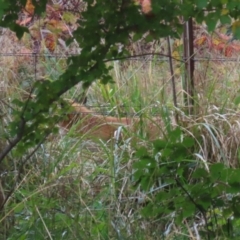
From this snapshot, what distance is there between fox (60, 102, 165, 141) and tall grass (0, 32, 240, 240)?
0.05 metres

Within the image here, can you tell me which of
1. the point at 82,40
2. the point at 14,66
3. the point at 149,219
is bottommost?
the point at 149,219

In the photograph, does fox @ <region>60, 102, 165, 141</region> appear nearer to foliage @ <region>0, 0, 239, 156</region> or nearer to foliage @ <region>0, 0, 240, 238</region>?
foliage @ <region>0, 0, 240, 238</region>

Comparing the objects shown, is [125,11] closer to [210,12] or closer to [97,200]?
[210,12]

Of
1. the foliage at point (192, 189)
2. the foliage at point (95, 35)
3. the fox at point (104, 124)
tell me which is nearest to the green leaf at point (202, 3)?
the foliage at point (95, 35)

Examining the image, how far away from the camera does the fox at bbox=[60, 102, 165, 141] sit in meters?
4.50

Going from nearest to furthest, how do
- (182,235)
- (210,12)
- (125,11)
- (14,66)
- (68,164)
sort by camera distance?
(210,12)
(125,11)
(182,235)
(68,164)
(14,66)

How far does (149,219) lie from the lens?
139 inches

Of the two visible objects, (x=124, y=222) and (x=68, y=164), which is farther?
(x=68, y=164)

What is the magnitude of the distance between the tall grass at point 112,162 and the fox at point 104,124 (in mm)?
49

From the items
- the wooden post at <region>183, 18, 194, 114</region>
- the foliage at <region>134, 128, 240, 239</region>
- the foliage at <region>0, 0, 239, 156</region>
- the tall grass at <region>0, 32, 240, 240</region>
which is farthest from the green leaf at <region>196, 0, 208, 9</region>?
the wooden post at <region>183, 18, 194, 114</region>

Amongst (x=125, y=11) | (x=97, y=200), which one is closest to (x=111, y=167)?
(x=97, y=200)

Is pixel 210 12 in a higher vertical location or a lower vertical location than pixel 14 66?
higher

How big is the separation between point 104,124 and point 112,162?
614 millimetres

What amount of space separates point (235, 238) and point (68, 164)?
4.91ft
